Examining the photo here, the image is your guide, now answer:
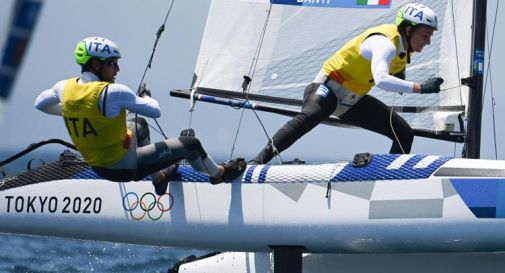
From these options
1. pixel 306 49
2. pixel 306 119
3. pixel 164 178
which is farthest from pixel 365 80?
pixel 306 49

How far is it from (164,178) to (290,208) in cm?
79

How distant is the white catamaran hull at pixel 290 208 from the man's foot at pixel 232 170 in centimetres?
6

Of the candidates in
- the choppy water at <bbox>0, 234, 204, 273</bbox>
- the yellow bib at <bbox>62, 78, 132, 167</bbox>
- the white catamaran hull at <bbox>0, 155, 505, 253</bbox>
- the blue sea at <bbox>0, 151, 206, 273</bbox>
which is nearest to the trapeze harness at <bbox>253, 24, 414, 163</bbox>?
the white catamaran hull at <bbox>0, 155, 505, 253</bbox>

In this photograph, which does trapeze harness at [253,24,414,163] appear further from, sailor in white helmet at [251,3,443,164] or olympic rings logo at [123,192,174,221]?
olympic rings logo at [123,192,174,221]

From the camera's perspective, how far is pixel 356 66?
5133mm

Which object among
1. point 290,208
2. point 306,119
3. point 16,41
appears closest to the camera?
point 16,41

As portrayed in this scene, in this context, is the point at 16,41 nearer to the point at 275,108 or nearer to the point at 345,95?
the point at 345,95

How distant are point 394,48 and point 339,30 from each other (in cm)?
168

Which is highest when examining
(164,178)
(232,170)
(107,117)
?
(107,117)

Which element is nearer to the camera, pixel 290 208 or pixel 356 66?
pixel 290 208

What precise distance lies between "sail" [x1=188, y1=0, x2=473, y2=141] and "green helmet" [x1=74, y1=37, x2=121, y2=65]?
7.11 feet

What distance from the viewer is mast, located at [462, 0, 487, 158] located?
5668 mm

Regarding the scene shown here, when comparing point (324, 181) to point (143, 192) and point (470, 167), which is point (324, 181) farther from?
point (143, 192)

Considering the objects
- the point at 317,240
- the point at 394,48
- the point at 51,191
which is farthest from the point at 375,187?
the point at 51,191
